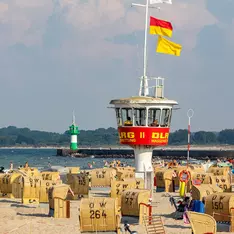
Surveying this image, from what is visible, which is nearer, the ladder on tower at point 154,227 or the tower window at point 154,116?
the ladder on tower at point 154,227

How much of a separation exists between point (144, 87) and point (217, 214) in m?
15.0

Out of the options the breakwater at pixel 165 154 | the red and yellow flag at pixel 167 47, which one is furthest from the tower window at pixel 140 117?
the breakwater at pixel 165 154

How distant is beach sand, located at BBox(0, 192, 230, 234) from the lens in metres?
27.0

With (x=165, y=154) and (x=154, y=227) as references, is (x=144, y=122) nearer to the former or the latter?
(x=154, y=227)

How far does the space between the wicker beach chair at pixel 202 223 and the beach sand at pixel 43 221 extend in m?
5.36

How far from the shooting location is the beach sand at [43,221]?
2698 centimetres

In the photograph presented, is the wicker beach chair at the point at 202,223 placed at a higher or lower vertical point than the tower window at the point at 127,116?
lower

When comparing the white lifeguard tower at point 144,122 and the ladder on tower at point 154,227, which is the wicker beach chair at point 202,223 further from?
the white lifeguard tower at point 144,122

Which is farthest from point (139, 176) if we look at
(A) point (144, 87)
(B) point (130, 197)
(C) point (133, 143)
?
(B) point (130, 197)

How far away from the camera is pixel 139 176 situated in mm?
40969

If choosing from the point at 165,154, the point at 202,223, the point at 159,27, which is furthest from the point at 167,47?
the point at 165,154

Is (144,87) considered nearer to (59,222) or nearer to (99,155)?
(59,222)

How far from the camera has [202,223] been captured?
20.9 m

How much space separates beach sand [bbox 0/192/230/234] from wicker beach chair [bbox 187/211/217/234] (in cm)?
536
